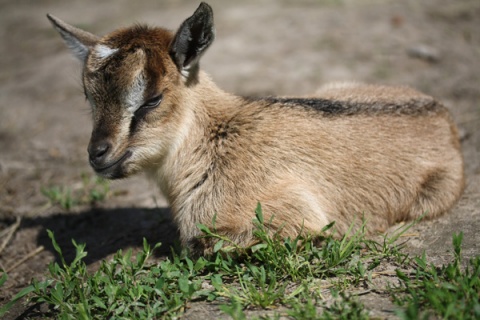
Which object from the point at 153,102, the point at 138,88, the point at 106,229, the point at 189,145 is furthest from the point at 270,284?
the point at 106,229

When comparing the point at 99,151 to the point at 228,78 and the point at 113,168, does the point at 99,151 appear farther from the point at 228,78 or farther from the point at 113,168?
the point at 228,78

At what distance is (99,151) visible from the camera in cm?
399

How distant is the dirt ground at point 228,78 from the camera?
5.05 meters

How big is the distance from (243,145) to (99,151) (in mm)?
1159

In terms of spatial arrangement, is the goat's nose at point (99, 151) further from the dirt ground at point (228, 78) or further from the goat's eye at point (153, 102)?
the dirt ground at point (228, 78)

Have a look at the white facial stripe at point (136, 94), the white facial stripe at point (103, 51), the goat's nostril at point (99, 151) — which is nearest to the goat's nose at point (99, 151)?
the goat's nostril at point (99, 151)

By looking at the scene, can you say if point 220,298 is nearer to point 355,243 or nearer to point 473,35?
point 355,243

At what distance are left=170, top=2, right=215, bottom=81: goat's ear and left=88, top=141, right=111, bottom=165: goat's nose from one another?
891 millimetres

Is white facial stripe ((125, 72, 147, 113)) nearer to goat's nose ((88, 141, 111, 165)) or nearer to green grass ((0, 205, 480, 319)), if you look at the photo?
goat's nose ((88, 141, 111, 165))

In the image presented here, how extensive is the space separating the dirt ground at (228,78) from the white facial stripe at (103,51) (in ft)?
5.75

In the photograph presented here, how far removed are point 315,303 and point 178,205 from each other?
4.97 feet

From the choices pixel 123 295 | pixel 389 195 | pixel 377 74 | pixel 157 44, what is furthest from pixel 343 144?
pixel 377 74

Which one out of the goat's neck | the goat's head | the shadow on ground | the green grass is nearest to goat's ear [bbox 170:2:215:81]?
the goat's head

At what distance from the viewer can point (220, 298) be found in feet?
11.8
